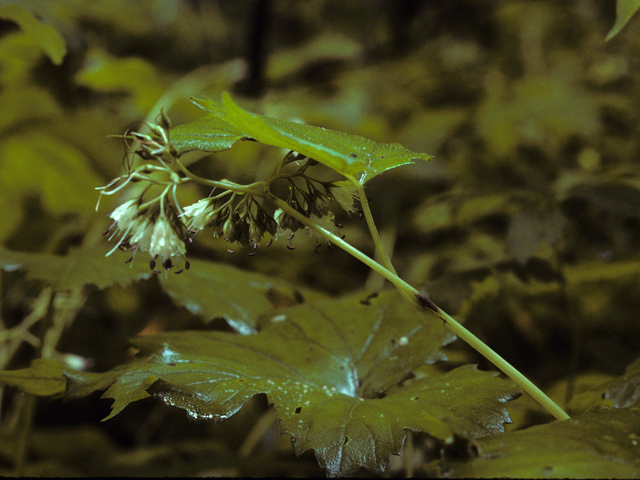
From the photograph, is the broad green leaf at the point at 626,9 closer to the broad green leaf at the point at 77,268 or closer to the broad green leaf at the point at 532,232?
the broad green leaf at the point at 532,232

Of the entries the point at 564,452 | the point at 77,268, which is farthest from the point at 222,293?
the point at 564,452

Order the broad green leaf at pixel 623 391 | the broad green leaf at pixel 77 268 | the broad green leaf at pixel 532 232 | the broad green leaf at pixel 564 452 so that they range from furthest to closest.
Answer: the broad green leaf at pixel 532 232 < the broad green leaf at pixel 77 268 < the broad green leaf at pixel 623 391 < the broad green leaf at pixel 564 452

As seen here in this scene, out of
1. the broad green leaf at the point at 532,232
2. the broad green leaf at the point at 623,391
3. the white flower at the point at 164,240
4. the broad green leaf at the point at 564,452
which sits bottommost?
the broad green leaf at the point at 623,391

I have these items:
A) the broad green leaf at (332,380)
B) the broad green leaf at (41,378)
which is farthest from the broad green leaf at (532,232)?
the broad green leaf at (41,378)

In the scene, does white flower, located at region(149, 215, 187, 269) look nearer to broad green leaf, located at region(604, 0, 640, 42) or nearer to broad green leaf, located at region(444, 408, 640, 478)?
broad green leaf, located at region(444, 408, 640, 478)

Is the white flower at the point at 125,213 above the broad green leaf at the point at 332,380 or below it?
above

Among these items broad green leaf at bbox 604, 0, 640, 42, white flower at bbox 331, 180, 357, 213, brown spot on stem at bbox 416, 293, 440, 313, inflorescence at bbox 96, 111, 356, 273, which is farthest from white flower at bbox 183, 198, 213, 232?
broad green leaf at bbox 604, 0, 640, 42
